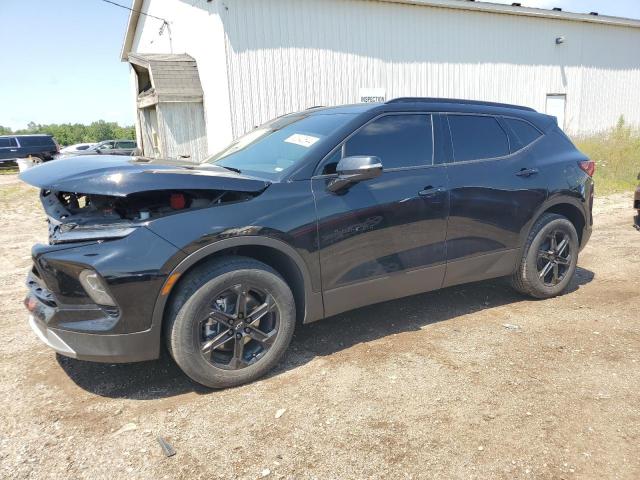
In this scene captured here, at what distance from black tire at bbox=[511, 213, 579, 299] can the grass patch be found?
7.49 metres

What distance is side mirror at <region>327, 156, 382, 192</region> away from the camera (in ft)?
10.2

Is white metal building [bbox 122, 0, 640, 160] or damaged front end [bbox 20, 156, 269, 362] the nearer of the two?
damaged front end [bbox 20, 156, 269, 362]

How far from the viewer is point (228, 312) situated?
301 centimetres

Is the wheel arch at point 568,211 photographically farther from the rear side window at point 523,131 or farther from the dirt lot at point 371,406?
the dirt lot at point 371,406

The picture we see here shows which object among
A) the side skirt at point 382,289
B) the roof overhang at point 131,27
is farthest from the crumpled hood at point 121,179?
the roof overhang at point 131,27

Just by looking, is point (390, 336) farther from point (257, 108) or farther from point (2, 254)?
point (257, 108)

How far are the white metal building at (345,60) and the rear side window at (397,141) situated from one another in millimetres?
8648

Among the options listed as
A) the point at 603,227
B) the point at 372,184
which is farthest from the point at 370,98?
the point at 372,184

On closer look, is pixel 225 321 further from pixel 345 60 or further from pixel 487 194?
pixel 345 60

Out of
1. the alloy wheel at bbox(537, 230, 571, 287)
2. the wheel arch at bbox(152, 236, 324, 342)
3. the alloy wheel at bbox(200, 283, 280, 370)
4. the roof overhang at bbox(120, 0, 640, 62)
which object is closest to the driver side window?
the wheel arch at bbox(152, 236, 324, 342)

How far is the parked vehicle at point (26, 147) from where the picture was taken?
2588 cm

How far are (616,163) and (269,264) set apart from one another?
13.0m

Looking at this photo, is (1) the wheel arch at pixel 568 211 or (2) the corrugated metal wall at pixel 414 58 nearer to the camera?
(1) the wheel arch at pixel 568 211

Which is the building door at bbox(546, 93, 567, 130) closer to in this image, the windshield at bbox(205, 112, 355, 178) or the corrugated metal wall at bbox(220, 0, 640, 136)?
the corrugated metal wall at bbox(220, 0, 640, 136)
